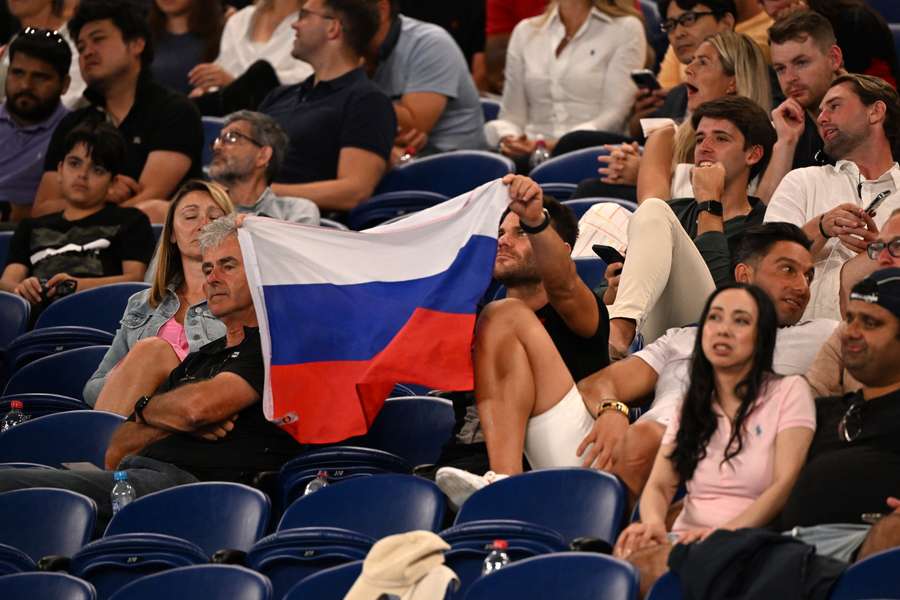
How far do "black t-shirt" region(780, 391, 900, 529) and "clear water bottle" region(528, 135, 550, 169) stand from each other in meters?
3.84

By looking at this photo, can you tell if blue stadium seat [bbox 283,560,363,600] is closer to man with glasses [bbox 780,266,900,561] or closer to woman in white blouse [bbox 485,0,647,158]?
man with glasses [bbox 780,266,900,561]

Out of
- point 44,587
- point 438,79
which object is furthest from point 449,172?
point 44,587

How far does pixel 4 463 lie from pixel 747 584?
9.21 ft

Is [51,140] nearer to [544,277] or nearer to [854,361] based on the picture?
[544,277]

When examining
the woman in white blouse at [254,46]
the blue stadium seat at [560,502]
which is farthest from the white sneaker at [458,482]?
the woman in white blouse at [254,46]

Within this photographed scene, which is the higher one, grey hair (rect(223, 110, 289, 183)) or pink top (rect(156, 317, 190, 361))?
grey hair (rect(223, 110, 289, 183))

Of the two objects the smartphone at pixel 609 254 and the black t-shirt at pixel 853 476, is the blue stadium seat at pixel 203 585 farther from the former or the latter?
the smartphone at pixel 609 254

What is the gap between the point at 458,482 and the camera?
4938mm

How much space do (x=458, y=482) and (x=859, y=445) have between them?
3.68 feet

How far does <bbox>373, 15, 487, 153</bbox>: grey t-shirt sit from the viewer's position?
8.55 meters

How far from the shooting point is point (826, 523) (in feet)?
14.2

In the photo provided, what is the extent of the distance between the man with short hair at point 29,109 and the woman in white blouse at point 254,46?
0.92 m

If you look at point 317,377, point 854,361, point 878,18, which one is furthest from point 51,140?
point 854,361

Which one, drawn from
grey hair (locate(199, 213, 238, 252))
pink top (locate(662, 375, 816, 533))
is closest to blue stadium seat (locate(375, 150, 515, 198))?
grey hair (locate(199, 213, 238, 252))
